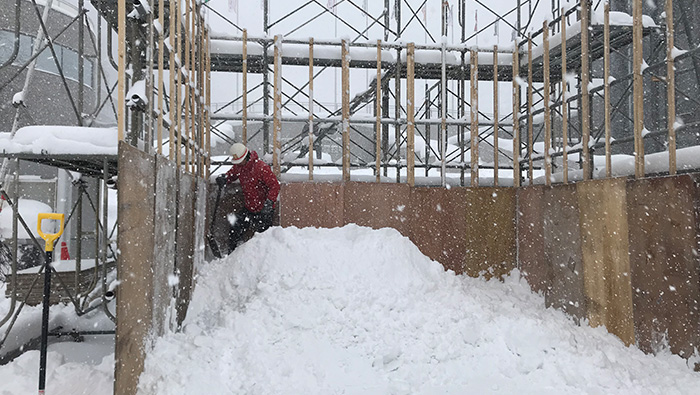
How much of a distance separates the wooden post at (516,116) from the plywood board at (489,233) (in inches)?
18.2

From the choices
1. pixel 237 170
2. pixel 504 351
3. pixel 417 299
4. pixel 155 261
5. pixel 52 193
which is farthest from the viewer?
pixel 52 193

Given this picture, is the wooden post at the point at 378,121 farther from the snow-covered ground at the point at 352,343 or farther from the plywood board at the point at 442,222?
the snow-covered ground at the point at 352,343

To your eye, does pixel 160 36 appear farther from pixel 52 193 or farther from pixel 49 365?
pixel 52 193

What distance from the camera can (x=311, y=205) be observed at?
23.7 feet

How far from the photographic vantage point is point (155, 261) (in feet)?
12.4

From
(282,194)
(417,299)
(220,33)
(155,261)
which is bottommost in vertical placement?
(417,299)

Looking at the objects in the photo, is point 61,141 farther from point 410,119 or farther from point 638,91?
point 638,91

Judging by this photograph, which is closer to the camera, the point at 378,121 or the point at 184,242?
the point at 184,242

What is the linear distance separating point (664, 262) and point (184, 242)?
5026 mm

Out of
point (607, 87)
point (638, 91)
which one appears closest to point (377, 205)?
point (607, 87)

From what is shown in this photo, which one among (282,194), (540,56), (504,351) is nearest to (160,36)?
(282,194)

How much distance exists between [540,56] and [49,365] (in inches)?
322

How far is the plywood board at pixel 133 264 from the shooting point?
9.93 feet

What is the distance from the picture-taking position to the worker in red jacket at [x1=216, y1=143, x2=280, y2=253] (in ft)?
21.9
